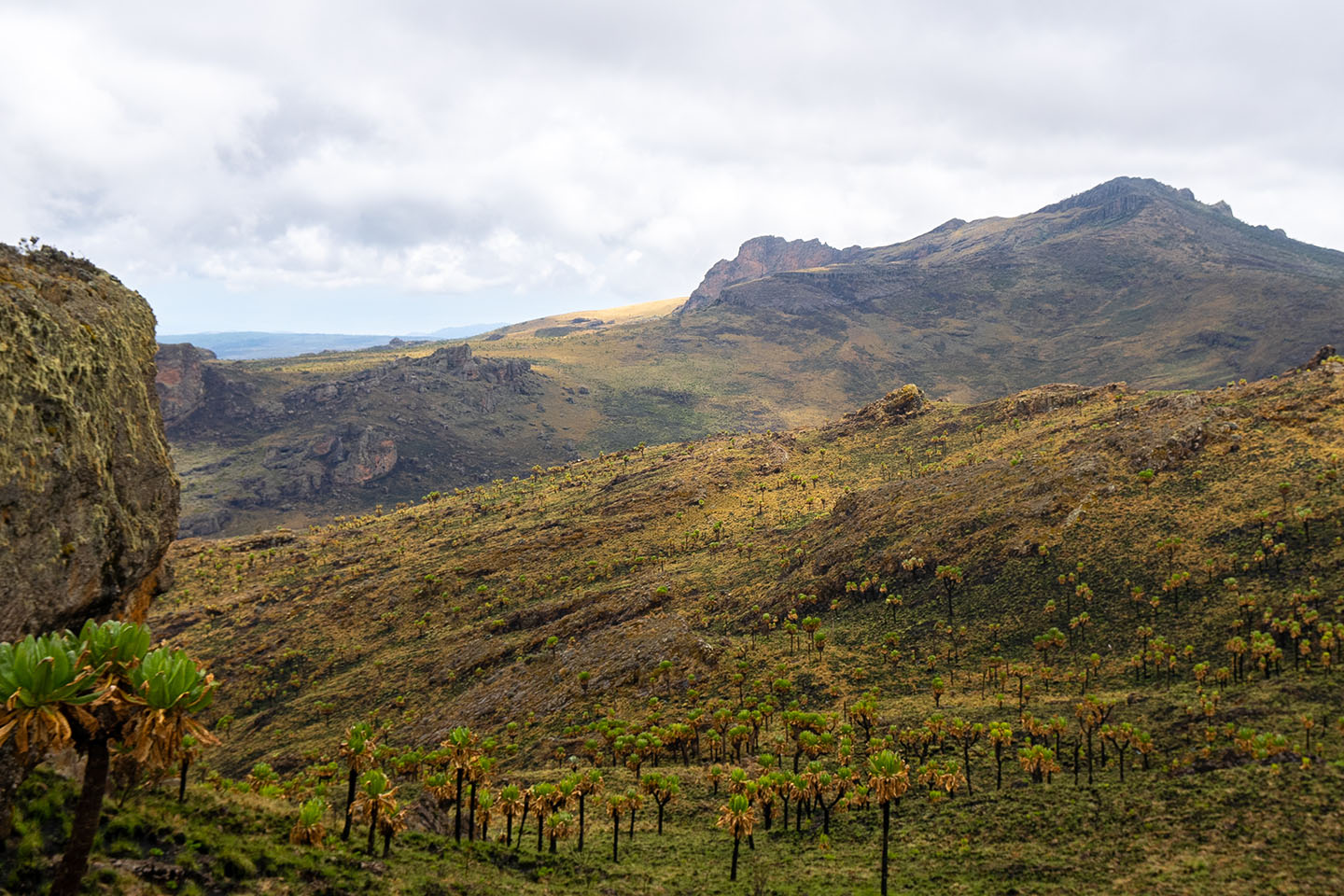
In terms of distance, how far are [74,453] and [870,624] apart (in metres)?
77.3

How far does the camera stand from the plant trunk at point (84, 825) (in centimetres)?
2131

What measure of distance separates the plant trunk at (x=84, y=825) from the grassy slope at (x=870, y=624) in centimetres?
822

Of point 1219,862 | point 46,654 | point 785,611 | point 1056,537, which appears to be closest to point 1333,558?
point 1056,537

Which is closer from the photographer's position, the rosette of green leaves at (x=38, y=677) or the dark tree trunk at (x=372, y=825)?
the rosette of green leaves at (x=38, y=677)

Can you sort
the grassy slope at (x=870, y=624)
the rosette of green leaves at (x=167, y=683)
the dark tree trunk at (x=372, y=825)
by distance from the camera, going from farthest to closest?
the grassy slope at (x=870, y=624)
the dark tree trunk at (x=372, y=825)
the rosette of green leaves at (x=167, y=683)

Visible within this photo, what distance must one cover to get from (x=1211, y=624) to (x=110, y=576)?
283ft

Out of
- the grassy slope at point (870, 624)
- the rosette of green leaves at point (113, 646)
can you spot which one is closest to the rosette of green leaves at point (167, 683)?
the rosette of green leaves at point (113, 646)

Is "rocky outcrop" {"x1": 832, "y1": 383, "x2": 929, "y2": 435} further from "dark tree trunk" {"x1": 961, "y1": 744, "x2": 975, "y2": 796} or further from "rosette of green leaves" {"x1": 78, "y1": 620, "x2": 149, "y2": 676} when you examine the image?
"rosette of green leaves" {"x1": 78, "y1": 620, "x2": 149, "y2": 676}

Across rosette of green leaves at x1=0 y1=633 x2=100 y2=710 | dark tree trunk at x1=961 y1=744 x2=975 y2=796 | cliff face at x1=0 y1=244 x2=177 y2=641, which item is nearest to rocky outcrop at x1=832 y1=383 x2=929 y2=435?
dark tree trunk at x1=961 y1=744 x2=975 y2=796

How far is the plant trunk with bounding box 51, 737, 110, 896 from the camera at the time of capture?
69.9 ft

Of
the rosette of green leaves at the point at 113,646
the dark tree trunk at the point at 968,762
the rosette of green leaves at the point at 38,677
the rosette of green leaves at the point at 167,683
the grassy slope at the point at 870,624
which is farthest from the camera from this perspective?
the dark tree trunk at the point at 968,762

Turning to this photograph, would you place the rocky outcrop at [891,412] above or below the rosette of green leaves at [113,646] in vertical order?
above

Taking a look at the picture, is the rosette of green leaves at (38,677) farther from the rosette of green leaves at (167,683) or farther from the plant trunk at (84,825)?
the plant trunk at (84,825)

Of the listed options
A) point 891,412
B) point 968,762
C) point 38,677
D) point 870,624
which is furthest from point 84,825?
point 891,412
